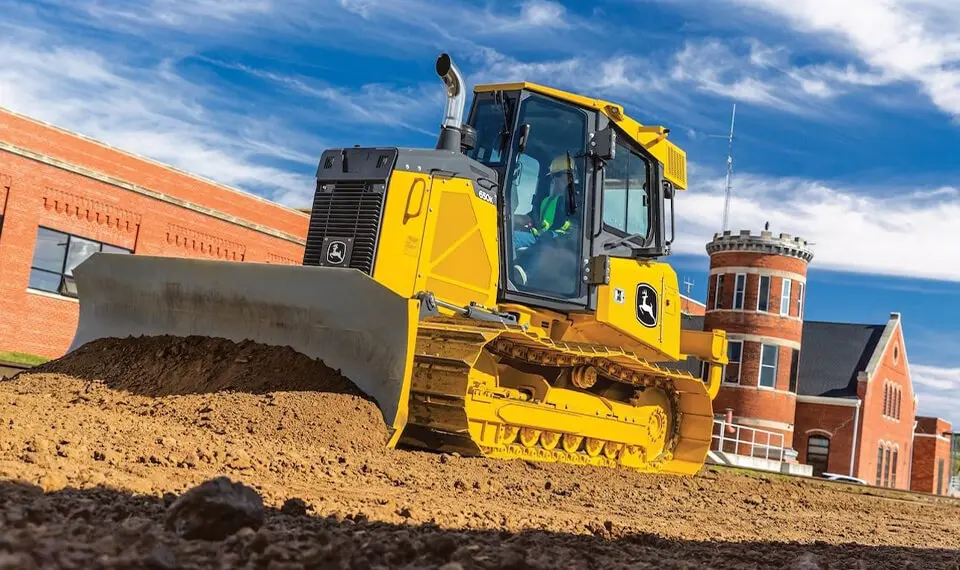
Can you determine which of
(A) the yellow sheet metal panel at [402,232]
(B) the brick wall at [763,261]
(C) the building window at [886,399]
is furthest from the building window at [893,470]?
(A) the yellow sheet metal panel at [402,232]

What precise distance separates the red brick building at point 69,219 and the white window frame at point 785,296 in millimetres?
21605

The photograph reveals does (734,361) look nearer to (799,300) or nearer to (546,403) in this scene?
(799,300)

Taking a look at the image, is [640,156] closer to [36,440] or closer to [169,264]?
[169,264]

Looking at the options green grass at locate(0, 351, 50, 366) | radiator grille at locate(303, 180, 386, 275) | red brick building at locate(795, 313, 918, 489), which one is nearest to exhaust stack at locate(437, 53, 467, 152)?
radiator grille at locate(303, 180, 386, 275)

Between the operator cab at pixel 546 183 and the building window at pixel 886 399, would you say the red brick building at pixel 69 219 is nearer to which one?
the operator cab at pixel 546 183

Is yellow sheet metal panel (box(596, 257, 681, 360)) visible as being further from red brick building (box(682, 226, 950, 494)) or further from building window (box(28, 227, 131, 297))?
red brick building (box(682, 226, 950, 494))

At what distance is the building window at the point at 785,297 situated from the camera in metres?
39.9

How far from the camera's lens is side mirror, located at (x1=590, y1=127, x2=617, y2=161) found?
31.4 feet

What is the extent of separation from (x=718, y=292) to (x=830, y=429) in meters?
8.62

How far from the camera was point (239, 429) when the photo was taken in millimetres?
7266

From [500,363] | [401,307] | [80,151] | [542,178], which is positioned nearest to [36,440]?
[401,307]

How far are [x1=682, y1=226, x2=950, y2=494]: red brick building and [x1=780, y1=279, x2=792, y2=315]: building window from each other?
0.14ft

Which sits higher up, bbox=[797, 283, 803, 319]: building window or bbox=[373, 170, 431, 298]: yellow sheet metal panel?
bbox=[797, 283, 803, 319]: building window

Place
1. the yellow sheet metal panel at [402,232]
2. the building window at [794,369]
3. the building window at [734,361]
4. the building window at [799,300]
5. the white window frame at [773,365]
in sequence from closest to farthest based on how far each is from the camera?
the yellow sheet metal panel at [402,232], the white window frame at [773,365], the building window at [734,361], the building window at [799,300], the building window at [794,369]
